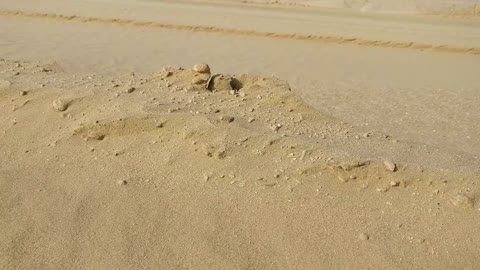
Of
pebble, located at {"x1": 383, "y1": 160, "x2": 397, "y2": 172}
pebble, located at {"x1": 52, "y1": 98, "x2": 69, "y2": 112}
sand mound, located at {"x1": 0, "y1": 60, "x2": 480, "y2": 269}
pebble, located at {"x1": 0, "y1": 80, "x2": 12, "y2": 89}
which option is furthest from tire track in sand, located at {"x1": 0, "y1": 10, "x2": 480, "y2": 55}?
pebble, located at {"x1": 383, "y1": 160, "x2": 397, "y2": 172}

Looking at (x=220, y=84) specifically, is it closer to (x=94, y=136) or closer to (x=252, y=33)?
(x=94, y=136)

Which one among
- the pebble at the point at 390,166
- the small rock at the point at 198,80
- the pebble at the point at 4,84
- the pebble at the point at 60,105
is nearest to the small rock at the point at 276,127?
the pebble at the point at 390,166

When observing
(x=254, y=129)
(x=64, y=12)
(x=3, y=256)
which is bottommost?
(x=64, y=12)

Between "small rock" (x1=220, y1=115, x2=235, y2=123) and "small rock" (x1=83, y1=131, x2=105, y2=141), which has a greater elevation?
"small rock" (x1=220, y1=115, x2=235, y2=123)

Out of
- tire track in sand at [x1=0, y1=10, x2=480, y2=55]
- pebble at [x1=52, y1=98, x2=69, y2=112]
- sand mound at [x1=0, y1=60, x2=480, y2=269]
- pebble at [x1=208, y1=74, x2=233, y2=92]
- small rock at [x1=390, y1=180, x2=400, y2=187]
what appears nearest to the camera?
sand mound at [x1=0, y1=60, x2=480, y2=269]

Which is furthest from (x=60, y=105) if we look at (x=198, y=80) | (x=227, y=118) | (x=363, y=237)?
(x=363, y=237)

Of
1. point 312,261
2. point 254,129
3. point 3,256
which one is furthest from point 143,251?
point 254,129

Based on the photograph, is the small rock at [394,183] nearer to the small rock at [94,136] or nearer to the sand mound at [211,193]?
the sand mound at [211,193]

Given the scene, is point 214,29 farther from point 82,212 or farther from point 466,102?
point 82,212

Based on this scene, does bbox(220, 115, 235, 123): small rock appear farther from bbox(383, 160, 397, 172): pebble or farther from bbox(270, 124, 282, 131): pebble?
bbox(383, 160, 397, 172): pebble
